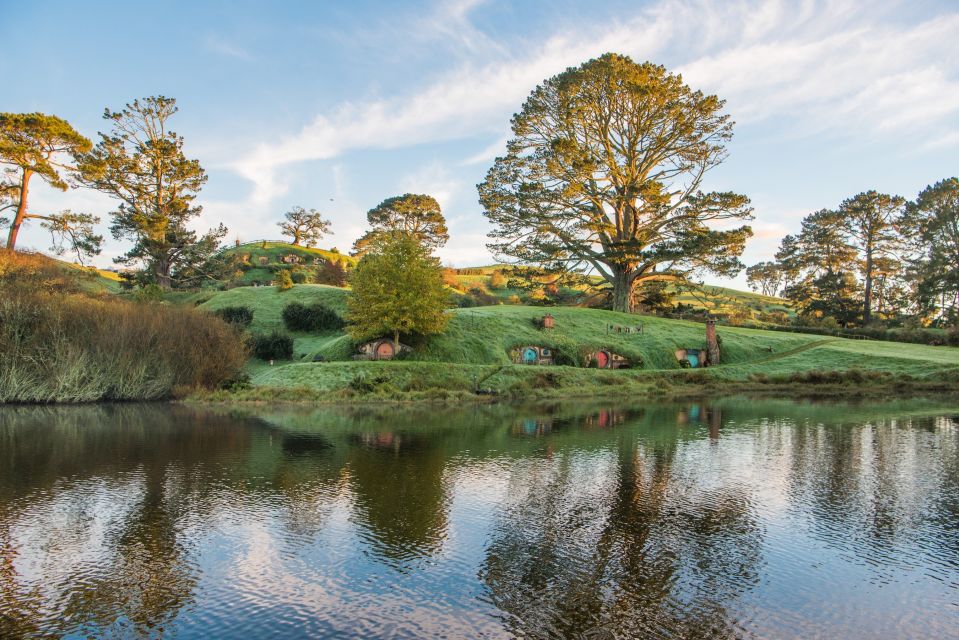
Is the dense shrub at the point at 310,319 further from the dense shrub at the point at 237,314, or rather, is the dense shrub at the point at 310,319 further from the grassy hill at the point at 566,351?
the dense shrub at the point at 237,314

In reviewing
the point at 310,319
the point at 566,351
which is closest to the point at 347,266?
the point at 310,319

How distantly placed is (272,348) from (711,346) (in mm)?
40600

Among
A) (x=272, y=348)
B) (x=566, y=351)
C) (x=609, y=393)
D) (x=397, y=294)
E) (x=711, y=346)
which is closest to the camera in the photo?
(x=609, y=393)

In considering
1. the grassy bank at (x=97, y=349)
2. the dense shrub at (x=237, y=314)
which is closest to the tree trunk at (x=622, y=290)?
the dense shrub at (x=237, y=314)

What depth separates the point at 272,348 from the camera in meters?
54.3

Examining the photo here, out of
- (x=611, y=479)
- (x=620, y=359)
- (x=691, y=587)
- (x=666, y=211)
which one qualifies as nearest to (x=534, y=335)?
(x=620, y=359)

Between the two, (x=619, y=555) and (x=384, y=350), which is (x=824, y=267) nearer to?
(x=384, y=350)

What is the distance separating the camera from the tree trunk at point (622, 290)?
66.4 m

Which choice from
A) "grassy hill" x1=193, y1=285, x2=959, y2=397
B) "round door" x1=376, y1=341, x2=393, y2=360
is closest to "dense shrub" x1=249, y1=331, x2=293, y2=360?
"grassy hill" x1=193, y1=285, x2=959, y2=397

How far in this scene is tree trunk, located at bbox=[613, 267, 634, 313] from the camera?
218ft

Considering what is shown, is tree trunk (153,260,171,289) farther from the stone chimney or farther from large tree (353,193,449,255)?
the stone chimney

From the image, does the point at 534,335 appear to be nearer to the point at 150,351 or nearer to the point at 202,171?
the point at 150,351

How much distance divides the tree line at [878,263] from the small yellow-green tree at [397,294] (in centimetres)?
5361

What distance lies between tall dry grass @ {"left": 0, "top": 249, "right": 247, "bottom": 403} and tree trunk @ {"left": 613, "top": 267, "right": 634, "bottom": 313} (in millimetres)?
40917
